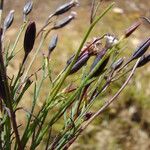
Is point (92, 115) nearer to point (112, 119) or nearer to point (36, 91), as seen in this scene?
point (36, 91)

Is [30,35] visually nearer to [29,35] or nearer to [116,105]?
[29,35]

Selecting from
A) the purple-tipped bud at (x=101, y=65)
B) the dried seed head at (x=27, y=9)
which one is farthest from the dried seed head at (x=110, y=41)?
the dried seed head at (x=27, y=9)

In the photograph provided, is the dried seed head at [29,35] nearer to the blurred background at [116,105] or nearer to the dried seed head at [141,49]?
the dried seed head at [141,49]

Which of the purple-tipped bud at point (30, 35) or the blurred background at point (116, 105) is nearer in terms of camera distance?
the purple-tipped bud at point (30, 35)

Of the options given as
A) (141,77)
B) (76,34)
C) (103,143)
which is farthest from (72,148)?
(76,34)

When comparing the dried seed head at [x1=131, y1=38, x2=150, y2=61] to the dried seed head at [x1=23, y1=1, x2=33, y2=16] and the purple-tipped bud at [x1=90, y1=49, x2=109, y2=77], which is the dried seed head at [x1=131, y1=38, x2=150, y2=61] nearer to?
the purple-tipped bud at [x1=90, y1=49, x2=109, y2=77]

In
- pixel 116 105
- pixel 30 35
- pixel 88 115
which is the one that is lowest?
pixel 88 115

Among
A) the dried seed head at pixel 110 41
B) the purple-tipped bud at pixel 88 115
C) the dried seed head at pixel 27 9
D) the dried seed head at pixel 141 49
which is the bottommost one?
the purple-tipped bud at pixel 88 115

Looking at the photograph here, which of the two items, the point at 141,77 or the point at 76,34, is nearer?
the point at 141,77

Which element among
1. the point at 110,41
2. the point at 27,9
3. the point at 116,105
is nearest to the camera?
the point at 110,41

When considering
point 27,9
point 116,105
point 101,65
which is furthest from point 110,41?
point 116,105

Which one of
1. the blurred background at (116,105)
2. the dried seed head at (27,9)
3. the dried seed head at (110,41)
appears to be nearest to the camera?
the dried seed head at (110,41)
